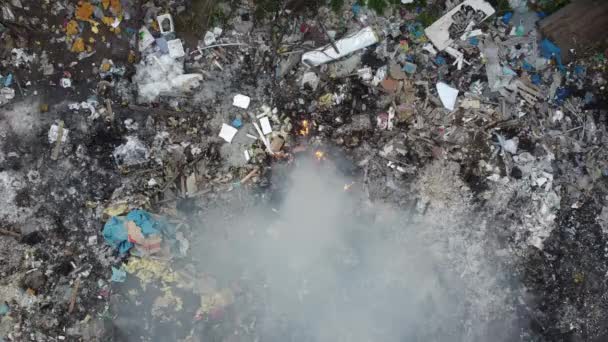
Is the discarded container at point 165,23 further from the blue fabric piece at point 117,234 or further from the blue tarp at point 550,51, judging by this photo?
the blue tarp at point 550,51

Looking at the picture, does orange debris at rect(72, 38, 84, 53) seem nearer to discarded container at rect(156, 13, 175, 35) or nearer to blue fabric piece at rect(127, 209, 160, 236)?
discarded container at rect(156, 13, 175, 35)

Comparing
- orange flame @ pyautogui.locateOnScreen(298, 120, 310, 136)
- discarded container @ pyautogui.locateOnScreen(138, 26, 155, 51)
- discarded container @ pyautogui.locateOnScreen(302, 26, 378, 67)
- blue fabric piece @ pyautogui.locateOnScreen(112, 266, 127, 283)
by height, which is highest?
discarded container @ pyautogui.locateOnScreen(138, 26, 155, 51)

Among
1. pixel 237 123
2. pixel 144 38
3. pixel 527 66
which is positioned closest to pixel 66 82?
pixel 144 38

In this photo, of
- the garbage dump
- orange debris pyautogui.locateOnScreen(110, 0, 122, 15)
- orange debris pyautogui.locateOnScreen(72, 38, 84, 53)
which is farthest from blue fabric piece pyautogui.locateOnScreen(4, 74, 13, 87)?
orange debris pyautogui.locateOnScreen(110, 0, 122, 15)

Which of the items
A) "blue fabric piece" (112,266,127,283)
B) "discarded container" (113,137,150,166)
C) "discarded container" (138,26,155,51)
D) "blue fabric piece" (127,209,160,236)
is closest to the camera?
"blue fabric piece" (127,209,160,236)

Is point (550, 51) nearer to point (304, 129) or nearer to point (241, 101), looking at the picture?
point (304, 129)

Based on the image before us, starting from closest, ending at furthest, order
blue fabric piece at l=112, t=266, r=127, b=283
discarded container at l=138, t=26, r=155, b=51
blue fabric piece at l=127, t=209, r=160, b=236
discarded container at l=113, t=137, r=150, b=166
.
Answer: blue fabric piece at l=127, t=209, r=160, b=236, blue fabric piece at l=112, t=266, r=127, b=283, discarded container at l=113, t=137, r=150, b=166, discarded container at l=138, t=26, r=155, b=51
